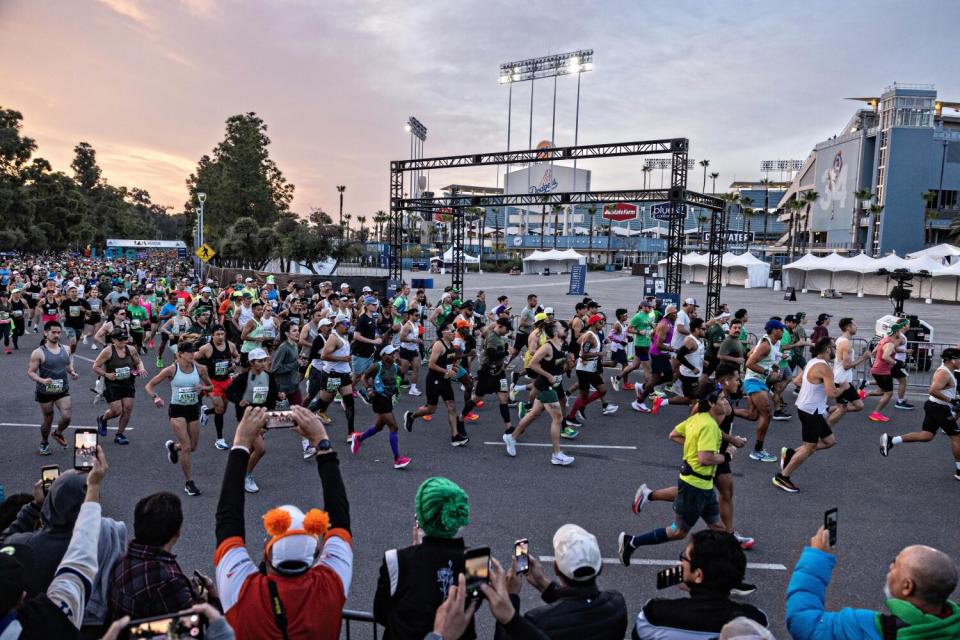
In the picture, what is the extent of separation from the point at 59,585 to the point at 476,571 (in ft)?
5.64

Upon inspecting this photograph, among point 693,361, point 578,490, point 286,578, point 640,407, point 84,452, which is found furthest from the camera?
point 640,407

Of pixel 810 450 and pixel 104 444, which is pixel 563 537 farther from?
pixel 104 444

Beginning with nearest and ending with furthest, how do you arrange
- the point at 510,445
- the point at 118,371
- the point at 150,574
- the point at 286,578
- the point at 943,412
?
1. the point at 286,578
2. the point at 150,574
3. the point at 943,412
4. the point at 118,371
5. the point at 510,445

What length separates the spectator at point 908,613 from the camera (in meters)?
2.41

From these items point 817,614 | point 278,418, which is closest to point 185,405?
point 278,418

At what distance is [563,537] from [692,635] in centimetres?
64

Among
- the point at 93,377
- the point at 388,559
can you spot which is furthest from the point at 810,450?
the point at 93,377

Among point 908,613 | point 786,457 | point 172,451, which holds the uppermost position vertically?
point 908,613

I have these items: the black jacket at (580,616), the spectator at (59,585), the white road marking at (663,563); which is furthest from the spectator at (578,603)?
the white road marking at (663,563)

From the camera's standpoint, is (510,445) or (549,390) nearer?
(549,390)

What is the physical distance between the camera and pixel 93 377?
1298 centimetres

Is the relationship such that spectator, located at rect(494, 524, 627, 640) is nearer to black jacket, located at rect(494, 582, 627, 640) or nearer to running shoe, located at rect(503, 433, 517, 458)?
black jacket, located at rect(494, 582, 627, 640)

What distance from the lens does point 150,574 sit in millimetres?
2607

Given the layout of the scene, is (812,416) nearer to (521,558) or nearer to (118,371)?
(521,558)
